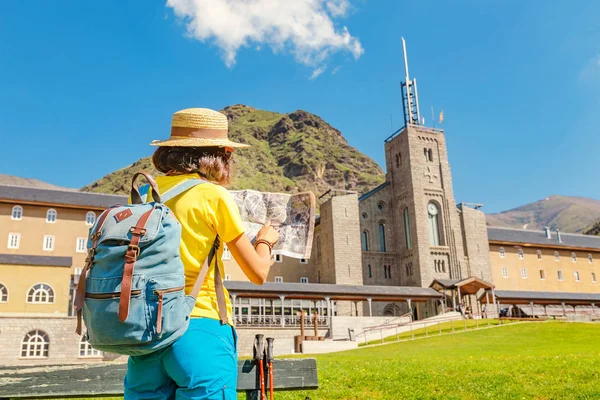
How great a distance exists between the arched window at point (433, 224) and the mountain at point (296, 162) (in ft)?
236

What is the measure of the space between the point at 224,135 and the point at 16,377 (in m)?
2.92

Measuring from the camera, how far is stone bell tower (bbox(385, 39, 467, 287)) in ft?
179

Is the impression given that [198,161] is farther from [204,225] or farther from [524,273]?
[524,273]

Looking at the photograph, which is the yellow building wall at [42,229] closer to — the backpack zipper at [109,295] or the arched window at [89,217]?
the arched window at [89,217]

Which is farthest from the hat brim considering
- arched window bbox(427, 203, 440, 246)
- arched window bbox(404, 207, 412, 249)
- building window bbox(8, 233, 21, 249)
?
arched window bbox(427, 203, 440, 246)

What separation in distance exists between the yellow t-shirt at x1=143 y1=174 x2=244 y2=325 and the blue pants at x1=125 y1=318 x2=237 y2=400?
0.45 feet

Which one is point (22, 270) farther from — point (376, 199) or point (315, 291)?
point (376, 199)

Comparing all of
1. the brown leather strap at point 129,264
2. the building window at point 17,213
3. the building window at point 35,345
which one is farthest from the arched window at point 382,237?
the brown leather strap at point 129,264

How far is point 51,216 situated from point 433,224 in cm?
3772

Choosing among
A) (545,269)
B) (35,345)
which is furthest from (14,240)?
(545,269)

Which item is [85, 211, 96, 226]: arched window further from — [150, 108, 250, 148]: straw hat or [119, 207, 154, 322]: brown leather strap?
[119, 207, 154, 322]: brown leather strap

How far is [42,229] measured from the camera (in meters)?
46.9

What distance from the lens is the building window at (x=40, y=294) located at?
35750mm

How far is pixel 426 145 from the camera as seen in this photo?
2329 inches
